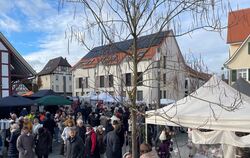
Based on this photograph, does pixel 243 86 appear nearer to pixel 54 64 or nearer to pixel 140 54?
pixel 140 54

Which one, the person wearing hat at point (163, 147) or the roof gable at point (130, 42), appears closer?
the roof gable at point (130, 42)

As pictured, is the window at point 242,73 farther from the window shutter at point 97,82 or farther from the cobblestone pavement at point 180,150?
the window shutter at point 97,82

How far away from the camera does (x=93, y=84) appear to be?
174 inches

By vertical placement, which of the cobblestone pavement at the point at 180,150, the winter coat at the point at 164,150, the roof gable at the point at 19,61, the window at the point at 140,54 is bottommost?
the cobblestone pavement at the point at 180,150

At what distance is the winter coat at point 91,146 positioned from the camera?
10.9 meters

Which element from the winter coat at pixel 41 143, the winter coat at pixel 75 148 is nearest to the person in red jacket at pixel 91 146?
the winter coat at pixel 75 148

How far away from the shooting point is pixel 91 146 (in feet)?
35.9

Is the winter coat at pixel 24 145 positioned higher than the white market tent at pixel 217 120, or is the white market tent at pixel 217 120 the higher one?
the white market tent at pixel 217 120

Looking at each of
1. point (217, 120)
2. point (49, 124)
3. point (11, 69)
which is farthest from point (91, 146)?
point (11, 69)

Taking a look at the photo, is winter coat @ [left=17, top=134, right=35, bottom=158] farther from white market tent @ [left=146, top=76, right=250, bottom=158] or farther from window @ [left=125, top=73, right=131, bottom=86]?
window @ [left=125, top=73, right=131, bottom=86]

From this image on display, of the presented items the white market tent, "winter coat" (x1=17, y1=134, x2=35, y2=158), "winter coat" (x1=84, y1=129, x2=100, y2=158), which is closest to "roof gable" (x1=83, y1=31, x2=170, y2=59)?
the white market tent

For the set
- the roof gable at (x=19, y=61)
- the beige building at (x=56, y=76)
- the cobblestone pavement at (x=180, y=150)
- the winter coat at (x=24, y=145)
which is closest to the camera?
the winter coat at (x=24, y=145)

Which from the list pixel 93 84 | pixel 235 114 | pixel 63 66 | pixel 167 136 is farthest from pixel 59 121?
pixel 63 66

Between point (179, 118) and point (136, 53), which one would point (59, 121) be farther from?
point (136, 53)
